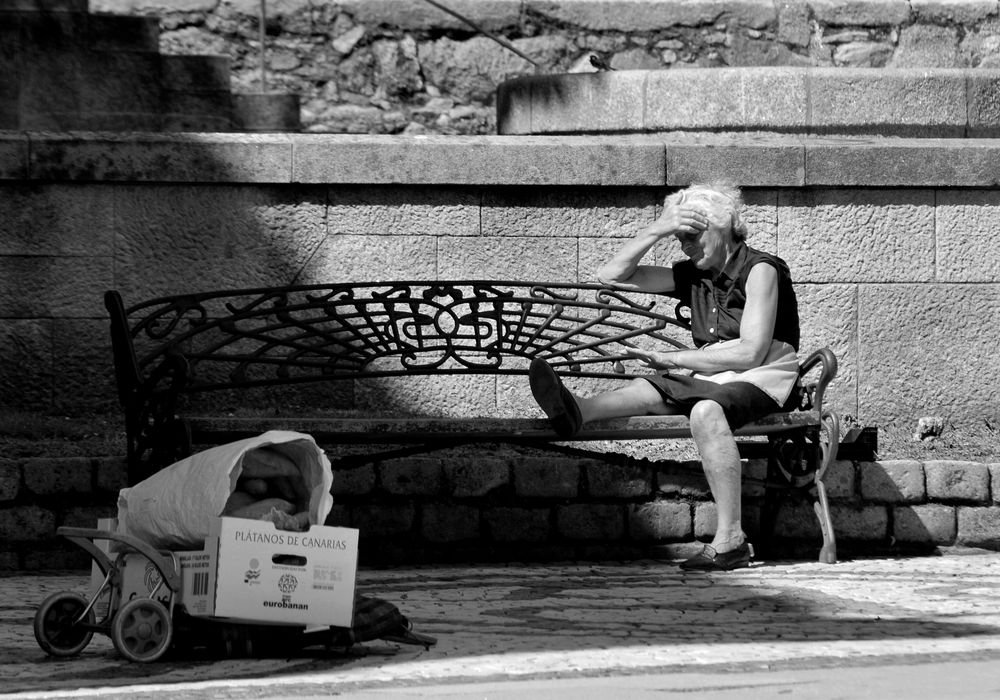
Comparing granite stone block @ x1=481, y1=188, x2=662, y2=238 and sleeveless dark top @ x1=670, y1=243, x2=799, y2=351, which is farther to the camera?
granite stone block @ x1=481, y1=188, x2=662, y2=238

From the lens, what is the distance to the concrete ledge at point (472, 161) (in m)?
7.65

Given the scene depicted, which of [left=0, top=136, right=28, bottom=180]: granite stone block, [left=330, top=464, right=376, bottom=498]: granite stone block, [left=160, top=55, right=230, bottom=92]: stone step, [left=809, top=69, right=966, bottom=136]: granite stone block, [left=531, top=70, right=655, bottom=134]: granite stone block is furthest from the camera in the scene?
[left=160, top=55, right=230, bottom=92]: stone step

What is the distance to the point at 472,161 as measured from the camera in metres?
7.73

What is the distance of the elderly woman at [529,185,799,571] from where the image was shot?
6.22 meters

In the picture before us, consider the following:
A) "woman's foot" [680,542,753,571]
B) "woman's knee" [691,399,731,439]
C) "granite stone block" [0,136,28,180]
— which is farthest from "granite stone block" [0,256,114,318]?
"woman's foot" [680,542,753,571]

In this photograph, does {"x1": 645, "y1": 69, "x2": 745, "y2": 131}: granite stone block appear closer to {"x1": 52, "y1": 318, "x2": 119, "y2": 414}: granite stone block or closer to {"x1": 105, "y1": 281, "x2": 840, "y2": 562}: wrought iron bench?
{"x1": 105, "y1": 281, "x2": 840, "y2": 562}: wrought iron bench

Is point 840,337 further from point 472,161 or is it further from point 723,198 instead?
point 472,161

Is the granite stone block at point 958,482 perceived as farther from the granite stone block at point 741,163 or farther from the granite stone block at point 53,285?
the granite stone block at point 53,285

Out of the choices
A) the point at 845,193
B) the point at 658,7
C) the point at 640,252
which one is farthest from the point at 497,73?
the point at 640,252

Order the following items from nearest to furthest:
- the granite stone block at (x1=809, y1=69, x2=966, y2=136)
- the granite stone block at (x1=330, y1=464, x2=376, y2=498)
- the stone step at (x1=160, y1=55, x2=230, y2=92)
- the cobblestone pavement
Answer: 1. the cobblestone pavement
2. the granite stone block at (x1=330, y1=464, x2=376, y2=498)
3. the granite stone block at (x1=809, y1=69, x2=966, y2=136)
4. the stone step at (x1=160, y1=55, x2=230, y2=92)

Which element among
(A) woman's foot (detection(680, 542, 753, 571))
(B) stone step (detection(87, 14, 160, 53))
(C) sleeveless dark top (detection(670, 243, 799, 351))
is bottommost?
(A) woman's foot (detection(680, 542, 753, 571))

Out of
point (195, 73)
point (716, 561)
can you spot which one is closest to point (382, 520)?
point (716, 561)

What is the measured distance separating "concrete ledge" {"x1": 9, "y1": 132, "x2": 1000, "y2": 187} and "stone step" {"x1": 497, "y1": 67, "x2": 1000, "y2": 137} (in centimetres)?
52

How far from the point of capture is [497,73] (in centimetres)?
1097
